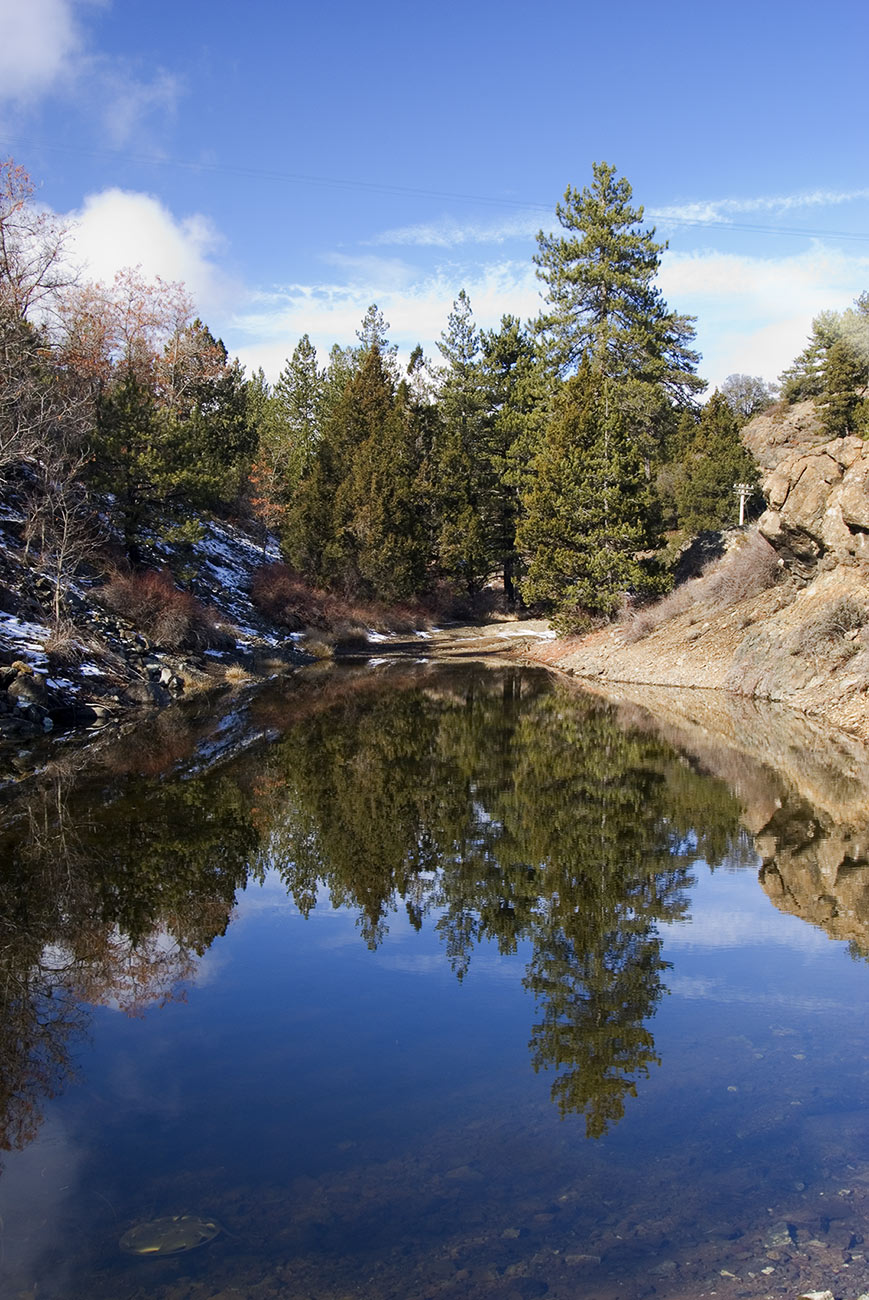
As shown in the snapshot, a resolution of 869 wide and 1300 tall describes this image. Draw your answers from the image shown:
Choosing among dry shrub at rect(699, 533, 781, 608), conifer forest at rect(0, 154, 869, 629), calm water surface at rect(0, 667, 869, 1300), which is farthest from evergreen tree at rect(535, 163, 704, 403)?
calm water surface at rect(0, 667, 869, 1300)

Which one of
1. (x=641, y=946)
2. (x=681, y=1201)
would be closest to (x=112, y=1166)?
(x=681, y=1201)

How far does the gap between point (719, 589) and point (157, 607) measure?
18578 millimetres

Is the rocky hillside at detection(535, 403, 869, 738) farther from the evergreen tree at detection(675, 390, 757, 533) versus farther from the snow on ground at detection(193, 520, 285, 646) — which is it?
the snow on ground at detection(193, 520, 285, 646)

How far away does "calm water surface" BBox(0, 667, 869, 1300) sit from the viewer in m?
5.23

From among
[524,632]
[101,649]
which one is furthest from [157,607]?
[524,632]

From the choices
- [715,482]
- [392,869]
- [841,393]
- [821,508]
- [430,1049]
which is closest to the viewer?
[430,1049]

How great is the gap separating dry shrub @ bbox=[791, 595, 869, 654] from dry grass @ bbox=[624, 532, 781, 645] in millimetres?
6107

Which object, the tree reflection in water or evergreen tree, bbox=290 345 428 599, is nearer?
the tree reflection in water

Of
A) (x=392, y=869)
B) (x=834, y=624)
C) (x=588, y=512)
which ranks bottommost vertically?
(x=392, y=869)

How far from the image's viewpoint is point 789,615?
27.0 m

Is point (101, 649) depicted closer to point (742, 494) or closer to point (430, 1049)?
point (430, 1049)

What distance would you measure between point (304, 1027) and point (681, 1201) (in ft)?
11.5

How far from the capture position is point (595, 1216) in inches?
216

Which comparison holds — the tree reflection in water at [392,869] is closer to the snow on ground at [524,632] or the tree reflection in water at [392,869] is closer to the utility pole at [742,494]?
the utility pole at [742,494]
